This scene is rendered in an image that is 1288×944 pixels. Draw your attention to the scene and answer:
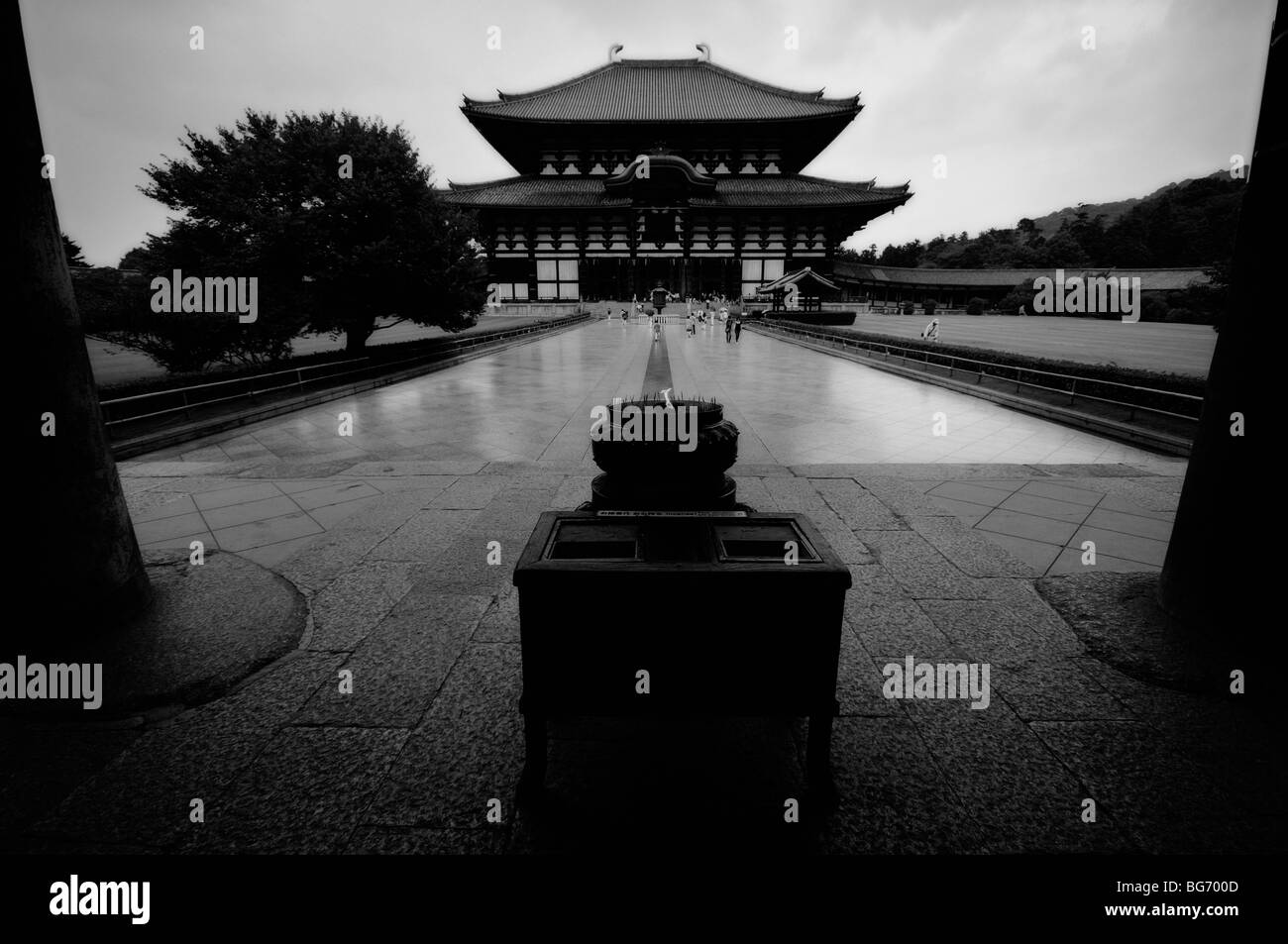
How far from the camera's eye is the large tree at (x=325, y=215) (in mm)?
10680

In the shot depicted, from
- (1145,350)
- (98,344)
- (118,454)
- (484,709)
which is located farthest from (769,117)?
(484,709)

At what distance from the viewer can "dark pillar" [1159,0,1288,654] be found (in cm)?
245

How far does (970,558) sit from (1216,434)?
4.54ft

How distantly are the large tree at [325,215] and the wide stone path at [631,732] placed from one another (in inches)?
301

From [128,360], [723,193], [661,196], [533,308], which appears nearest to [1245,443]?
[128,360]

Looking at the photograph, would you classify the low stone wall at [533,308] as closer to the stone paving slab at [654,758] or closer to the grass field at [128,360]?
the grass field at [128,360]

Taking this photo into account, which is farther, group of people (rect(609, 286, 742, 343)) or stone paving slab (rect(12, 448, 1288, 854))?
group of people (rect(609, 286, 742, 343))

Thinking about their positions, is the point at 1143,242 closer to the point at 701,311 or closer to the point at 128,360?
the point at 701,311

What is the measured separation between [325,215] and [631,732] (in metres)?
12.5

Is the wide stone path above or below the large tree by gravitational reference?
below

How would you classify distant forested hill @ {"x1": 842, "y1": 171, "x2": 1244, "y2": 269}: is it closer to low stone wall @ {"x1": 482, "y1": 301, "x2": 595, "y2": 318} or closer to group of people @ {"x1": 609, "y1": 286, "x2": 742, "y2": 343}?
group of people @ {"x1": 609, "y1": 286, "x2": 742, "y2": 343}

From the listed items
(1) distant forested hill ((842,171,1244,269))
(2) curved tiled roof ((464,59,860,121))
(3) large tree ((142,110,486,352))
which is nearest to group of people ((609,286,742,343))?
(2) curved tiled roof ((464,59,860,121))

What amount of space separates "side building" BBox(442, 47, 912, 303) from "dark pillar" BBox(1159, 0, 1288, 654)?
34.1 meters
